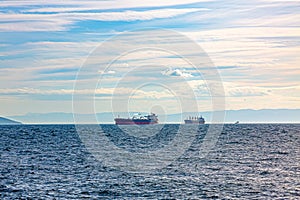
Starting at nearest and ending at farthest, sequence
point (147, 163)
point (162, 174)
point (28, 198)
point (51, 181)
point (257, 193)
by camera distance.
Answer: point (28, 198) → point (257, 193) → point (51, 181) → point (162, 174) → point (147, 163)

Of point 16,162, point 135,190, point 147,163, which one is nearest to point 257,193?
point 135,190

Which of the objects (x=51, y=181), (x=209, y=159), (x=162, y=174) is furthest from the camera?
(x=209, y=159)

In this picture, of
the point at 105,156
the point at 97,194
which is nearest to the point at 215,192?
the point at 97,194

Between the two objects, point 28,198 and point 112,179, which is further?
point 112,179

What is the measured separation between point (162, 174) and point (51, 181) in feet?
47.7

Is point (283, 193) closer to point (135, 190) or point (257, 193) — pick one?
point (257, 193)

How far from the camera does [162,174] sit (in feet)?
225

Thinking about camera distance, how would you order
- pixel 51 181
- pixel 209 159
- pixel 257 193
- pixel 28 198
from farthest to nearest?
1. pixel 209 159
2. pixel 51 181
3. pixel 257 193
4. pixel 28 198

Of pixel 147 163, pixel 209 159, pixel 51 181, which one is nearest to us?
pixel 51 181

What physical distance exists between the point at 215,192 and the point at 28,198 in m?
18.8

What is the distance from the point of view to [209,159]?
88.7 meters

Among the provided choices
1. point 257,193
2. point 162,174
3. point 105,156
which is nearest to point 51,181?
point 162,174

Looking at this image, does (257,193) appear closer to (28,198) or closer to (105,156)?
(28,198)

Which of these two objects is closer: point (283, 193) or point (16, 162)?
point (283, 193)
